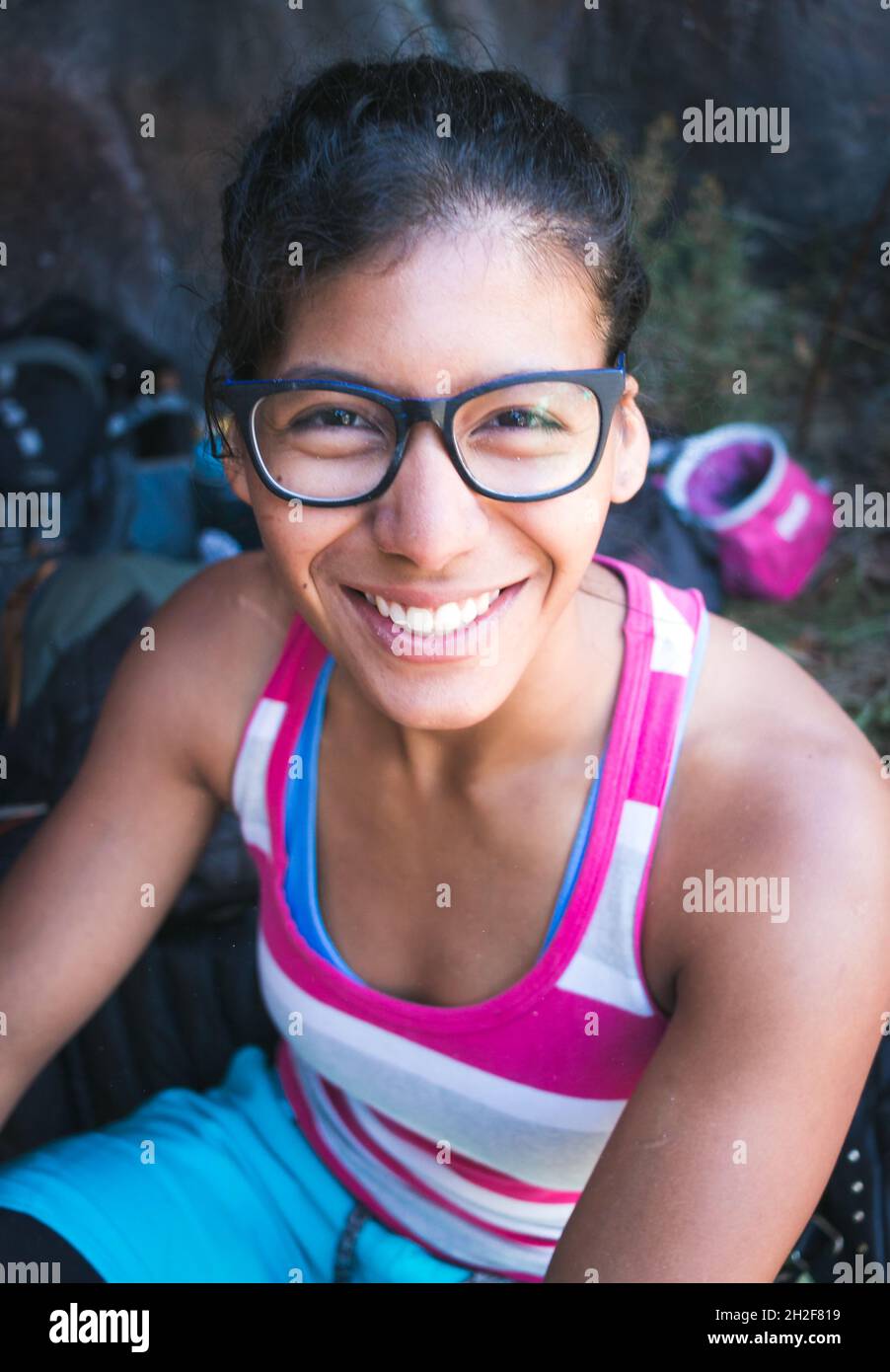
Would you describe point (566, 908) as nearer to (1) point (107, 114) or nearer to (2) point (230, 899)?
(2) point (230, 899)

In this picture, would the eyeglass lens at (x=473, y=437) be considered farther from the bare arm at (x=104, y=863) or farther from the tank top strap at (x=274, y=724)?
the bare arm at (x=104, y=863)

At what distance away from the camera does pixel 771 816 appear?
1.23m

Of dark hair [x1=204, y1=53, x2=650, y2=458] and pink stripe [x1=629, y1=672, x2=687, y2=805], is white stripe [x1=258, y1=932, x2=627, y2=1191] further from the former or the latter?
dark hair [x1=204, y1=53, x2=650, y2=458]

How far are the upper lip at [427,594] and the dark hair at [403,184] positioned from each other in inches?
10.9

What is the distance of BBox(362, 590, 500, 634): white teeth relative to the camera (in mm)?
1217

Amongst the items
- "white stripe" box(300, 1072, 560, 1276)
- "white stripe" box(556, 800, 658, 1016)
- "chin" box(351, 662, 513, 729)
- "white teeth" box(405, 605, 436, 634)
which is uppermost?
"white teeth" box(405, 605, 436, 634)

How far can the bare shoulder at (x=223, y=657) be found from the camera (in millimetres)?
1589

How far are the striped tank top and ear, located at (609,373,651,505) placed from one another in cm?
13

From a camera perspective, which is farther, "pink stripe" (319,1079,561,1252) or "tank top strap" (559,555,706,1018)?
"pink stripe" (319,1079,561,1252)

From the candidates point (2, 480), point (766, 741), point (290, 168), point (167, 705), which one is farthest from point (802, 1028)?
point (2, 480)
